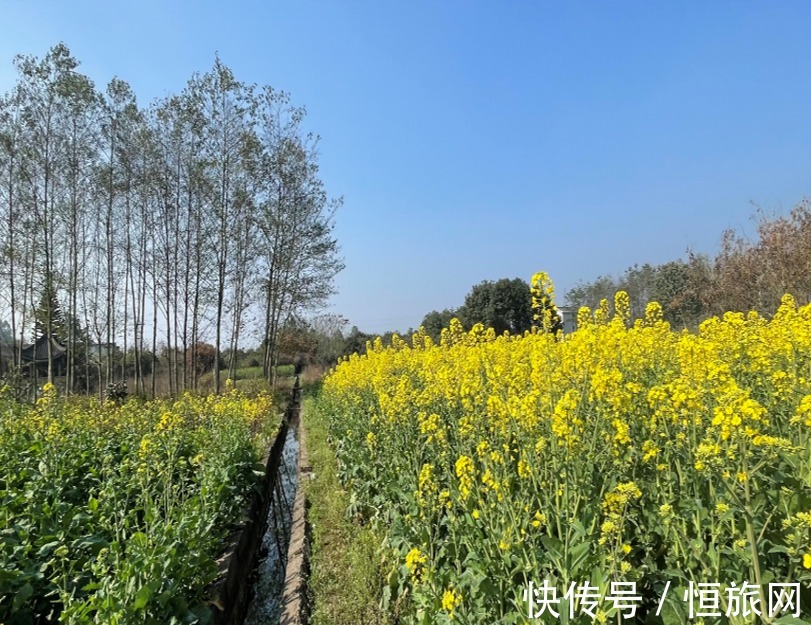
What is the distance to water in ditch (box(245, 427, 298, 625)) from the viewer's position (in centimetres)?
393

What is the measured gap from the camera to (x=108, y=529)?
324 cm

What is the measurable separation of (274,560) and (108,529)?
2140mm

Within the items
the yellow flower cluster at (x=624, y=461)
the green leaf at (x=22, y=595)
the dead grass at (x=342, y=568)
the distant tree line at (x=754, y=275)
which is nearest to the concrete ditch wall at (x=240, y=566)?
the dead grass at (x=342, y=568)

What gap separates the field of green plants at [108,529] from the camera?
2.43 m

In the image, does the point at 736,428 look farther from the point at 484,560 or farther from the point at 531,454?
the point at 484,560

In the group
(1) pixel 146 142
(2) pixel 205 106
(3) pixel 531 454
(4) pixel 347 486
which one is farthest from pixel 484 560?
(2) pixel 205 106

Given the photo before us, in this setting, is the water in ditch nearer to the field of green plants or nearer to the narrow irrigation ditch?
the narrow irrigation ditch

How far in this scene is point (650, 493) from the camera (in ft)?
7.21

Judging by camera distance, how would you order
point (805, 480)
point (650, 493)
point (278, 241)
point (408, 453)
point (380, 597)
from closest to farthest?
point (805, 480) → point (650, 493) → point (380, 597) → point (408, 453) → point (278, 241)

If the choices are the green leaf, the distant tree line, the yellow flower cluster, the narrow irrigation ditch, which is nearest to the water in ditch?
the narrow irrigation ditch

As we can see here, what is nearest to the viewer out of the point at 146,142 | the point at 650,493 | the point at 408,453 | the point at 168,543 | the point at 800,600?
the point at 800,600

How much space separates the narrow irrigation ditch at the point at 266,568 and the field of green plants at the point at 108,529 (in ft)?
0.72

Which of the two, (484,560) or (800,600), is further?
(484,560)

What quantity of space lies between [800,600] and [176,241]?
668 inches
